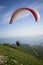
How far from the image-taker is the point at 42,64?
38.2ft

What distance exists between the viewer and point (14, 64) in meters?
10.3

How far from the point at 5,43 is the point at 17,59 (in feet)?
12.6

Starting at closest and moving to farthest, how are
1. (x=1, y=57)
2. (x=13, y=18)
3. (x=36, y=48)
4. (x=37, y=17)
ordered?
(x=37, y=17), (x=13, y=18), (x=1, y=57), (x=36, y=48)

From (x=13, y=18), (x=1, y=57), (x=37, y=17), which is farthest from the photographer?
(x=1, y=57)

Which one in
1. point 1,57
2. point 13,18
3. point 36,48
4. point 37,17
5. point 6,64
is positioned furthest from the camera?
point 36,48

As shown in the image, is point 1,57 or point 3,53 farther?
point 3,53

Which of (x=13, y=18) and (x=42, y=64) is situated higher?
(x=13, y=18)

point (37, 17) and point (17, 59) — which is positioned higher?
point (37, 17)

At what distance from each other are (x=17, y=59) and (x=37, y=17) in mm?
3045

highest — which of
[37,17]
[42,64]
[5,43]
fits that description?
[37,17]

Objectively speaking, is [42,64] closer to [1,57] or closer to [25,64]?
[25,64]

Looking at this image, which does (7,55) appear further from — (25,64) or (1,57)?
(25,64)

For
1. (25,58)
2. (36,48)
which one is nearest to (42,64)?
(25,58)

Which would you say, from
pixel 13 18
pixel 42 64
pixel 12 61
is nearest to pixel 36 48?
pixel 42 64
